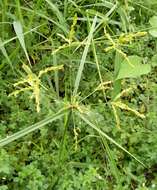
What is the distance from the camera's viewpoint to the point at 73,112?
5.78ft

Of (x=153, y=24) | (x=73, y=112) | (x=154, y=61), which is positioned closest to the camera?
(x=73, y=112)

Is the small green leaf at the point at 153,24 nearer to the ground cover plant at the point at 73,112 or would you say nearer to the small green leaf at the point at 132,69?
the ground cover plant at the point at 73,112

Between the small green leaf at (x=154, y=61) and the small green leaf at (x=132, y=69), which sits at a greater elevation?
the small green leaf at (x=132, y=69)

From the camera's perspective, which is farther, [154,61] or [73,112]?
[154,61]

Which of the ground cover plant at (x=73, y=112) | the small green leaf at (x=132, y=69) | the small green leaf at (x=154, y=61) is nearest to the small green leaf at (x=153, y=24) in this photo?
the ground cover plant at (x=73, y=112)

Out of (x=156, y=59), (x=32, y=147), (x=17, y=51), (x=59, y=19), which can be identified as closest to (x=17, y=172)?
(x=32, y=147)

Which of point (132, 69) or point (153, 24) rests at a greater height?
point (153, 24)

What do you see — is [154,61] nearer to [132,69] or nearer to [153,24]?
[153,24]

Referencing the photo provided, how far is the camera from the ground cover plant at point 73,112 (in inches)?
77.0

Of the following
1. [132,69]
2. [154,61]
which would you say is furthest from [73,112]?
[154,61]

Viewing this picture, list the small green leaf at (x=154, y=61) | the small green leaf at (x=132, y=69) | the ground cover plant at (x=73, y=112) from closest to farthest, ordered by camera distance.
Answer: the ground cover plant at (x=73, y=112) < the small green leaf at (x=132, y=69) < the small green leaf at (x=154, y=61)

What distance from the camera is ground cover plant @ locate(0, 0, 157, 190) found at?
1.96 meters

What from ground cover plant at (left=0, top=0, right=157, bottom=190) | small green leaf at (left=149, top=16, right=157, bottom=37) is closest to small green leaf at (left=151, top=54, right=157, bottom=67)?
ground cover plant at (left=0, top=0, right=157, bottom=190)

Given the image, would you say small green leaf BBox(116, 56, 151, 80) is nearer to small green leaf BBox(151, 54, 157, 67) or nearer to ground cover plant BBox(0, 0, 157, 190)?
ground cover plant BBox(0, 0, 157, 190)
